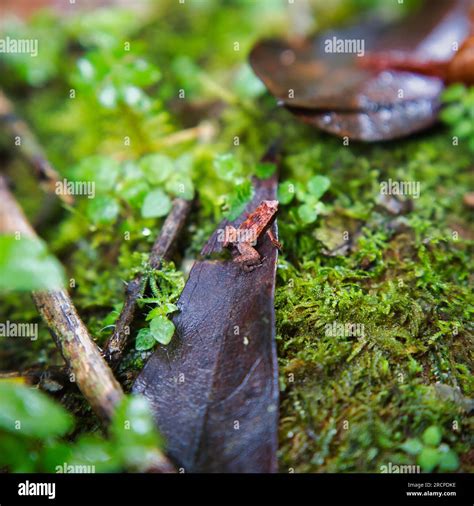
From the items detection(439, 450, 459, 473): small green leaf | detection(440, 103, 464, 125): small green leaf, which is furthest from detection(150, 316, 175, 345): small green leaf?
detection(440, 103, 464, 125): small green leaf

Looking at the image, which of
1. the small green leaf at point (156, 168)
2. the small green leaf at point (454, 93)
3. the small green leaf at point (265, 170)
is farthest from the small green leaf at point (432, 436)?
the small green leaf at point (454, 93)

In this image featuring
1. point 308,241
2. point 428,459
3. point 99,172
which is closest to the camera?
point 428,459

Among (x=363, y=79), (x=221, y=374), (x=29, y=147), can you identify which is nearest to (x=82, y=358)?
(x=221, y=374)

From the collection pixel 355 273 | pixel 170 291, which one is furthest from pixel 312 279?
pixel 170 291

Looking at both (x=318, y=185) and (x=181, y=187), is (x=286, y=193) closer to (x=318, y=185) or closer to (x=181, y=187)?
(x=318, y=185)

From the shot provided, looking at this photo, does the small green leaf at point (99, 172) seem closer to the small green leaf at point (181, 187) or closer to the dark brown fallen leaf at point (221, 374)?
the small green leaf at point (181, 187)
